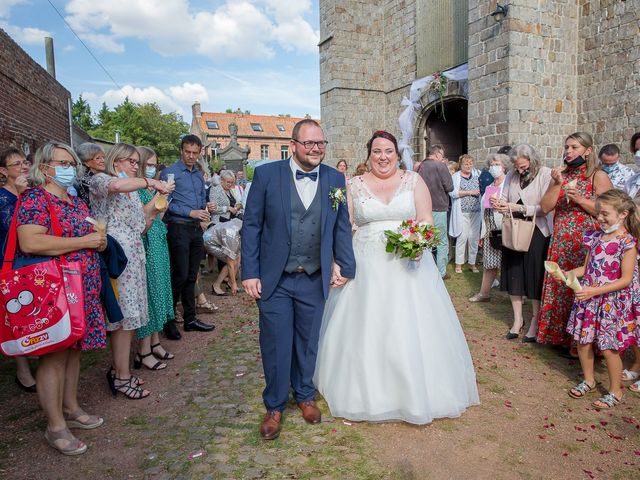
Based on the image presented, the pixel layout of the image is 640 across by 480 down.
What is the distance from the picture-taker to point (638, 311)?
3.84 m

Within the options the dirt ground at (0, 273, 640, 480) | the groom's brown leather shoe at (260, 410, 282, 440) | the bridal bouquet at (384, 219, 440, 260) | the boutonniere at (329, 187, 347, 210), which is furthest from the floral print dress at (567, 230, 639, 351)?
the groom's brown leather shoe at (260, 410, 282, 440)

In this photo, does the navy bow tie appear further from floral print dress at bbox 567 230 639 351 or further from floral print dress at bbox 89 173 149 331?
floral print dress at bbox 567 230 639 351

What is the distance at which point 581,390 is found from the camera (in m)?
3.89

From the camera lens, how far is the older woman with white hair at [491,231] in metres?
5.56

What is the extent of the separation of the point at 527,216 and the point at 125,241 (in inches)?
155

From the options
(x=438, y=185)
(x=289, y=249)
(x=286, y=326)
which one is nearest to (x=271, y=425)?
(x=286, y=326)

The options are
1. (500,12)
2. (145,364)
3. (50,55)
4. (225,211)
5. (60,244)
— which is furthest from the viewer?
(50,55)

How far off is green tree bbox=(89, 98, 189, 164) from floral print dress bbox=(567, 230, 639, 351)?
44.0m

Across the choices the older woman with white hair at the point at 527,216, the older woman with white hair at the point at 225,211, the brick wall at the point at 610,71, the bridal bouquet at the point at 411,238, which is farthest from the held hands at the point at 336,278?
the brick wall at the point at 610,71

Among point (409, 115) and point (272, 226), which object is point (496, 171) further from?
point (409, 115)

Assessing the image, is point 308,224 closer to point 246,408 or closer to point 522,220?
point 246,408

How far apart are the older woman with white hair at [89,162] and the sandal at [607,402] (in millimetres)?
4397

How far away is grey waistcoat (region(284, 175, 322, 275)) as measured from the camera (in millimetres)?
3307

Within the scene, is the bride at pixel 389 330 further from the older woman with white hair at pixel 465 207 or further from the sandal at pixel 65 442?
the older woman with white hair at pixel 465 207
